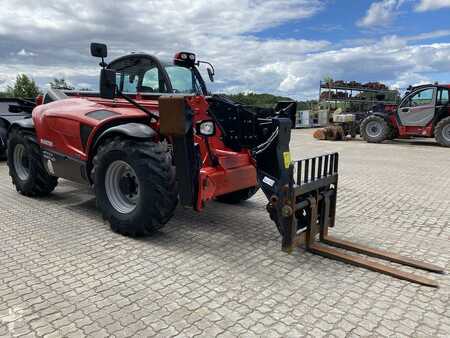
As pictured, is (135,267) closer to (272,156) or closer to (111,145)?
(111,145)

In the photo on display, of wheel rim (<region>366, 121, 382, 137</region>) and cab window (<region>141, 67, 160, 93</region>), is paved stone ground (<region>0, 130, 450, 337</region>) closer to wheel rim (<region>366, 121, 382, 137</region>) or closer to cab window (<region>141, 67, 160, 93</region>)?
cab window (<region>141, 67, 160, 93</region>)

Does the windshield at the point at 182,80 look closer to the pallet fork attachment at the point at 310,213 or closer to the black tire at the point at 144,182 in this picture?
the black tire at the point at 144,182

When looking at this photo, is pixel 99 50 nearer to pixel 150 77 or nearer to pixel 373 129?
pixel 150 77

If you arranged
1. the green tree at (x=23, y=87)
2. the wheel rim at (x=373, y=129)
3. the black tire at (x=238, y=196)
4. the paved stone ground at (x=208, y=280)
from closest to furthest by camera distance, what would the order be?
the paved stone ground at (x=208, y=280) < the black tire at (x=238, y=196) < the wheel rim at (x=373, y=129) < the green tree at (x=23, y=87)

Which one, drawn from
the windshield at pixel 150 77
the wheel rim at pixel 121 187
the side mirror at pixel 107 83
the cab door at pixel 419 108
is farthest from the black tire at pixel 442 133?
the side mirror at pixel 107 83

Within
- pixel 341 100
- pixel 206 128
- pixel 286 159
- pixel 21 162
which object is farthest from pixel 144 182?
pixel 341 100

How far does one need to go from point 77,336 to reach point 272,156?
2305mm

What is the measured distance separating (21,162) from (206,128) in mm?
3692

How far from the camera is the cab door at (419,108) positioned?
1404cm

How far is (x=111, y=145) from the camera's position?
4.19 metres

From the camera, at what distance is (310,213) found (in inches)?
147

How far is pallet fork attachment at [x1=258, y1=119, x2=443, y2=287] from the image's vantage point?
3.45 metres

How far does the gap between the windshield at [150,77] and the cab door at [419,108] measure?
38.2 ft

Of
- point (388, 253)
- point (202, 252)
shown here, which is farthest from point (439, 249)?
point (202, 252)
